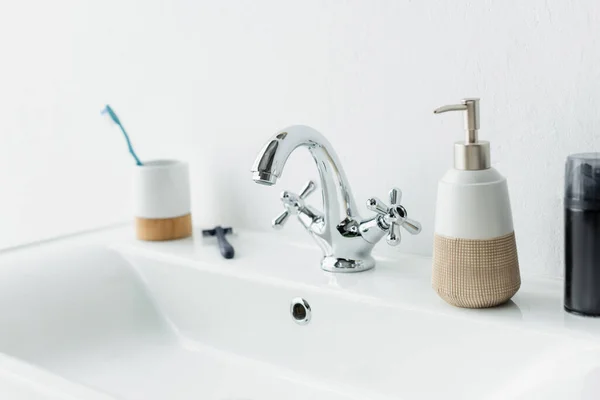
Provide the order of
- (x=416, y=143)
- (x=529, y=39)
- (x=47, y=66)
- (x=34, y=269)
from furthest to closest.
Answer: (x=47, y=66) < (x=34, y=269) < (x=416, y=143) < (x=529, y=39)

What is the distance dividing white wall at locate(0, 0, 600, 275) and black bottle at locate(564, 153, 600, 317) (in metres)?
0.09

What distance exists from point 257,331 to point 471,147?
354 millimetres

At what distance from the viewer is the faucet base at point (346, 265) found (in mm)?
855

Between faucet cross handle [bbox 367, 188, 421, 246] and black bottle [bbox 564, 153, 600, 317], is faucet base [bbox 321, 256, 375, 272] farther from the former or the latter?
black bottle [bbox 564, 153, 600, 317]

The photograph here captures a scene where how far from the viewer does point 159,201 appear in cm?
103

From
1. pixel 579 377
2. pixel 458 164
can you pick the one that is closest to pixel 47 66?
pixel 458 164

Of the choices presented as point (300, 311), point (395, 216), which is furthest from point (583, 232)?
point (300, 311)

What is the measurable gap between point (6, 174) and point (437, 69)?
103 cm

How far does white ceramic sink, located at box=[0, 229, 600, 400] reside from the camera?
0.66m

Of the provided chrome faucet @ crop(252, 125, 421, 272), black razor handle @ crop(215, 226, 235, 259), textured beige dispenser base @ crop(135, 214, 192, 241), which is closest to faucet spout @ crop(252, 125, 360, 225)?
chrome faucet @ crop(252, 125, 421, 272)

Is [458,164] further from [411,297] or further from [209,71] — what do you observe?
[209,71]

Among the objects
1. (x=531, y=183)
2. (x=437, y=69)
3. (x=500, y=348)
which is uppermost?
(x=437, y=69)

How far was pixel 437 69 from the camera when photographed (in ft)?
2.69

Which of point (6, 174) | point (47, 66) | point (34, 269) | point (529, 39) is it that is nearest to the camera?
point (529, 39)
